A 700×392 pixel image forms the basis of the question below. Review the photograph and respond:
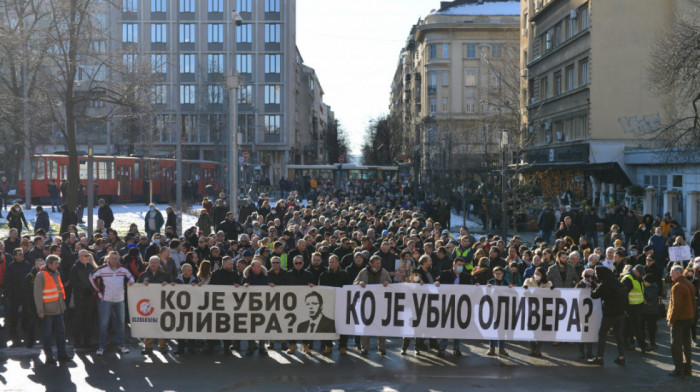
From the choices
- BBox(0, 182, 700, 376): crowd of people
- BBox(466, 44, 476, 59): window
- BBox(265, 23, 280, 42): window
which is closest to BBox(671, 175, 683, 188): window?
BBox(0, 182, 700, 376): crowd of people

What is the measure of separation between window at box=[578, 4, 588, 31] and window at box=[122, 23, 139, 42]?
60.5 metres

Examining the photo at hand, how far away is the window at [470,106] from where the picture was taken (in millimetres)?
96225

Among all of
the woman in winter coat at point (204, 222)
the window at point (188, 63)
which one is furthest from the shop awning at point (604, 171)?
the window at point (188, 63)

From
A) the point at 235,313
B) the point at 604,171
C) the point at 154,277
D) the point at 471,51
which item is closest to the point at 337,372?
the point at 235,313

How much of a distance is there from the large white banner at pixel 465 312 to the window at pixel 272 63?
8094cm

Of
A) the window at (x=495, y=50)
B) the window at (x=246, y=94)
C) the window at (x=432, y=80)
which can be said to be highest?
the window at (x=495, y=50)

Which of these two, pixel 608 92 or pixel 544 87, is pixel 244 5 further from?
pixel 608 92

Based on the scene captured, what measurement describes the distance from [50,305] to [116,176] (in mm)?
39295

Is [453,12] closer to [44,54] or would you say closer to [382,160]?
[382,160]

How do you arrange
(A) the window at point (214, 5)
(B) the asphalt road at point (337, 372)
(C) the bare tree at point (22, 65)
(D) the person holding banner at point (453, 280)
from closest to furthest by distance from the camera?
(B) the asphalt road at point (337, 372) < (D) the person holding banner at point (453, 280) < (C) the bare tree at point (22, 65) < (A) the window at point (214, 5)

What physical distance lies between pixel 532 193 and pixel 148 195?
24881 mm

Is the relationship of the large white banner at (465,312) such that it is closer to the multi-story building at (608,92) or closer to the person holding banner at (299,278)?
the person holding banner at (299,278)

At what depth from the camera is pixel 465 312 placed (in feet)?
43.6

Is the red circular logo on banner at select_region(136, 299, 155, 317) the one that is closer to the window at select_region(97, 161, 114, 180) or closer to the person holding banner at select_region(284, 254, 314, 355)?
the person holding banner at select_region(284, 254, 314, 355)
